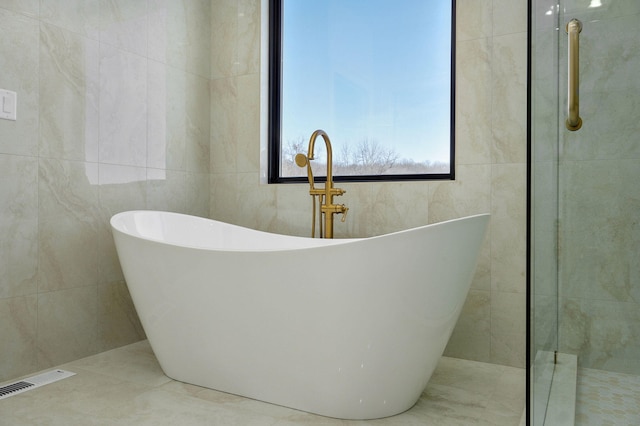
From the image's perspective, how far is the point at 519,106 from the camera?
211 cm

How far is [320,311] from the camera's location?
1499 mm

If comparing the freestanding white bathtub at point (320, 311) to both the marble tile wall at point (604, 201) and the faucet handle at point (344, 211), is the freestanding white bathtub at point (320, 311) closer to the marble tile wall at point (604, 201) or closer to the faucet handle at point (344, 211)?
the marble tile wall at point (604, 201)

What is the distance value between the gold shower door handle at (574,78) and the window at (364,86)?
1209 mm

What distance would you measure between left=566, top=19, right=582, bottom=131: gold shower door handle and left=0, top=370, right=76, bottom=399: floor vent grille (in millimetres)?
2026

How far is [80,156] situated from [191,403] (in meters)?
1.22

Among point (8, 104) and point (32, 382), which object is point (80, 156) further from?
point (32, 382)

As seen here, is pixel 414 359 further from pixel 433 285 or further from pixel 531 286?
pixel 531 286

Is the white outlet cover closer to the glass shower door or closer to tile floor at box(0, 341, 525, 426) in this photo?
tile floor at box(0, 341, 525, 426)

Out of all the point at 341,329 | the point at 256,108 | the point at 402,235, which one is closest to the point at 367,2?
the point at 256,108

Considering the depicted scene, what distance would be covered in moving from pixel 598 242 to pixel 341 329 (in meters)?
0.75

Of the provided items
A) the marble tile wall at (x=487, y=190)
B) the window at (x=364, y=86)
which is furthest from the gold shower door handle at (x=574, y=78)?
the window at (x=364, y=86)

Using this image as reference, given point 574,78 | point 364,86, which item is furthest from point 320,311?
point 364,86

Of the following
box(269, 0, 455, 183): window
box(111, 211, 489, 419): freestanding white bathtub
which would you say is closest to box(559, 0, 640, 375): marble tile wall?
box(111, 211, 489, 419): freestanding white bathtub

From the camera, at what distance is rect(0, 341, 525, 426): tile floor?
5.12 feet
